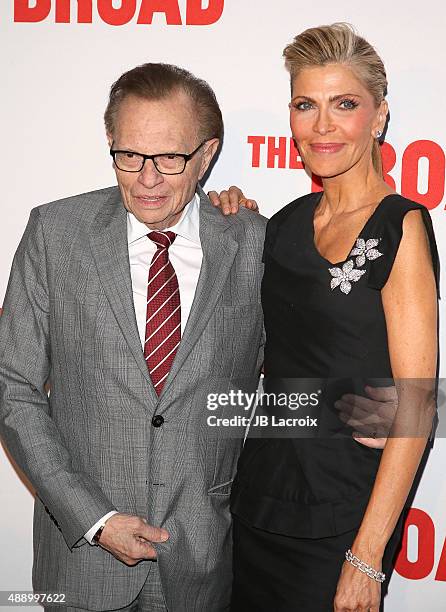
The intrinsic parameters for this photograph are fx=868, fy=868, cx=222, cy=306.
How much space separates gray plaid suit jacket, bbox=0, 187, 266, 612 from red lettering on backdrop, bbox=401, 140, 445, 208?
792 millimetres

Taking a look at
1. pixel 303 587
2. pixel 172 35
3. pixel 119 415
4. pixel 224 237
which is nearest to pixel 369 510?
pixel 303 587

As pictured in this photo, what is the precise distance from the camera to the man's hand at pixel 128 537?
196cm

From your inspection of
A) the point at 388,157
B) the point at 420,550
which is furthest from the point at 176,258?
the point at 420,550

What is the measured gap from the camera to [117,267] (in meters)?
2.03

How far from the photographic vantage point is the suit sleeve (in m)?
1.99

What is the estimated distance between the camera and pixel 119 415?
79.3 inches

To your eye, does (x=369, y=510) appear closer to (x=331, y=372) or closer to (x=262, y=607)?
(x=331, y=372)

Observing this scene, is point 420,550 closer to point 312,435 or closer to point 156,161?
point 312,435

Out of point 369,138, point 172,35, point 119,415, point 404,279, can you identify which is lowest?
point 119,415

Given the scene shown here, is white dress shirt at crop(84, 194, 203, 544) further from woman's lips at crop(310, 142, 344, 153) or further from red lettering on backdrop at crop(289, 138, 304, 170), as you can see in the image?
red lettering on backdrop at crop(289, 138, 304, 170)

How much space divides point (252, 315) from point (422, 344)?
1.64 ft

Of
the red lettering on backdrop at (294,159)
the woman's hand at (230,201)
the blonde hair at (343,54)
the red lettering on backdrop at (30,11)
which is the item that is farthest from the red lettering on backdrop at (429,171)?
the red lettering on backdrop at (30,11)

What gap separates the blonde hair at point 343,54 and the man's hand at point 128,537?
1.11 m

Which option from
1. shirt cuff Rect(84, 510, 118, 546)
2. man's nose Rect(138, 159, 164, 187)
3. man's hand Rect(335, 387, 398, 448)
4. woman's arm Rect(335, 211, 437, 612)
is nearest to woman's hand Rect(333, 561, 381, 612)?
woman's arm Rect(335, 211, 437, 612)
